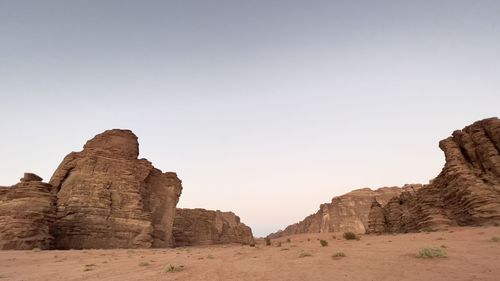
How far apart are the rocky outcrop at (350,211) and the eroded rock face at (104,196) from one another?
67.2 meters

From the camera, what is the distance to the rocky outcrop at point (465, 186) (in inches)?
875

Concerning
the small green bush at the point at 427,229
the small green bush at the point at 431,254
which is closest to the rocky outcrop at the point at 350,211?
the small green bush at the point at 427,229

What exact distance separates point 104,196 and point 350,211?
78.9 m

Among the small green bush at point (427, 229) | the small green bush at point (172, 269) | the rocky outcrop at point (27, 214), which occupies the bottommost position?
the small green bush at point (172, 269)

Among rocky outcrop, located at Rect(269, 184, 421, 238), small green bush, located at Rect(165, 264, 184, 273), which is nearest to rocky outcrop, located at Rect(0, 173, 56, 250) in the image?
small green bush, located at Rect(165, 264, 184, 273)

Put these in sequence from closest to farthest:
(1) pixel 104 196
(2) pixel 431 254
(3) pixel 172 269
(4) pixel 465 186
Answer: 1. (2) pixel 431 254
2. (3) pixel 172 269
3. (4) pixel 465 186
4. (1) pixel 104 196

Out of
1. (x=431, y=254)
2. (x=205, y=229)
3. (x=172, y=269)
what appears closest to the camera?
(x=431, y=254)

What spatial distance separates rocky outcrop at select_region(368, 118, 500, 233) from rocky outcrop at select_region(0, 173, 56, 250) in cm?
3276

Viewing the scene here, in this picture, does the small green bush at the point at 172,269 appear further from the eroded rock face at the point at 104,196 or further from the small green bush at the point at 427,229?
the small green bush at the point at 427,229

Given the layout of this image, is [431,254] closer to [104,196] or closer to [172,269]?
[172,269]

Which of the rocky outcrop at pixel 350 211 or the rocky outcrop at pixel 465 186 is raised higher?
the rocky outcrop at pixel 350 211

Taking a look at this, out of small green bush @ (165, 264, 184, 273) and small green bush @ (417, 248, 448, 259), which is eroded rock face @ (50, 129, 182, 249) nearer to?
small green bush @ (165, 264, 184, 273)

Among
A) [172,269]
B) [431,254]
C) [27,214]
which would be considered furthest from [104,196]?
[431,254]

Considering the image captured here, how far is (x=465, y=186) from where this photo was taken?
24.0 metres
